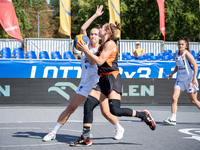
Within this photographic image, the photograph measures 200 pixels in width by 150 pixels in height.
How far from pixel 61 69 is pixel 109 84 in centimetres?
653

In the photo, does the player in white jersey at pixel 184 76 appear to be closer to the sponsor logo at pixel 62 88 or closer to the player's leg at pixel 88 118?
the player's leg at pixel 88 118

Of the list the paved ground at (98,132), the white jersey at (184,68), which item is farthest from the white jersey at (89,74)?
the white jersey at (184,68)

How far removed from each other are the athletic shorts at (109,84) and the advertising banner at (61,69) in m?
6.35

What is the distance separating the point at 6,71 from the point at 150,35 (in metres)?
29.5

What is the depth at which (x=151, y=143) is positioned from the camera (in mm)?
6188

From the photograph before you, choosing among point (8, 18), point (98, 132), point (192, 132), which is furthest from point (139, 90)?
point (8, 18)

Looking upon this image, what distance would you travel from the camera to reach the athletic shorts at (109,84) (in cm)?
595

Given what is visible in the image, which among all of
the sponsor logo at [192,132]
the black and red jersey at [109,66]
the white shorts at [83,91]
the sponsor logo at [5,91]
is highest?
the black and red jersey at [109,66]

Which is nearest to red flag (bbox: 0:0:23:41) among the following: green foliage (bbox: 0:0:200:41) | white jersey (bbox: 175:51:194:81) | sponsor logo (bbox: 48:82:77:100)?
sponsor logo (bbox: 48:82:77:100)

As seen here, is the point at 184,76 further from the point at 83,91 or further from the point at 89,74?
the point at 83,91

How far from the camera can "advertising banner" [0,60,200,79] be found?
39.5ft

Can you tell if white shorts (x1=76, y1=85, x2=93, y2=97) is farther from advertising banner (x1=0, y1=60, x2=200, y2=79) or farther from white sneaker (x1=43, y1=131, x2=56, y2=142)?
advertising banner (x1=0, y1=60, x2=200, y2=79)

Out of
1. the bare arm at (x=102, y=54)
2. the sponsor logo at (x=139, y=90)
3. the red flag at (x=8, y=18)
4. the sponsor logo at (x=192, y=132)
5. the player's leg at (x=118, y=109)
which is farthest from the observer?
the red flag at (x=8, y=18)

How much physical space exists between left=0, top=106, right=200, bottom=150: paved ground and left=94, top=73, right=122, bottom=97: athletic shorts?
0.97 meters
